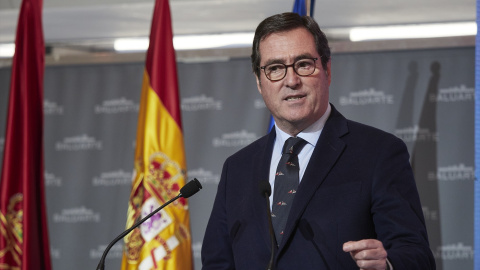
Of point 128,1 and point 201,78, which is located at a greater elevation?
point 128,1

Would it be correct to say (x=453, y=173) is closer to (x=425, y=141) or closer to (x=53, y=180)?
(x=425, y=141)

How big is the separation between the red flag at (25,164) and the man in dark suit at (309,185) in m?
2.11

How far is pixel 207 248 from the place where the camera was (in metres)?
2.12

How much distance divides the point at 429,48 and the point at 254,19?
4.33 feet

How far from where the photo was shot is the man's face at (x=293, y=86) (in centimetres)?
199

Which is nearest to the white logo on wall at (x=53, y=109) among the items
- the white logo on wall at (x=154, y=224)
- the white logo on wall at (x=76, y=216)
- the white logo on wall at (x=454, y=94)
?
the white logo on wall at (x=76, y=216)

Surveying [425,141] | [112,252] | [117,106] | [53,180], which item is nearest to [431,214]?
[425,141]

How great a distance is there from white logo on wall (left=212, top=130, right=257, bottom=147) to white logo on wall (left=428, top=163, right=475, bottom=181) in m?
1.33

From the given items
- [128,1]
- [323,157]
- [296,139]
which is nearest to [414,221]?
[323,157]

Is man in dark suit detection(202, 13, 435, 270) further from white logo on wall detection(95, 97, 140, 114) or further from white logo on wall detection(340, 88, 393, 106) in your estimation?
white logo on wall detection(95, 97, 140, 114)

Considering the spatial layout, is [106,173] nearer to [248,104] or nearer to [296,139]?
[248,104]

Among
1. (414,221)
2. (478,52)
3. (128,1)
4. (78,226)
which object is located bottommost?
(78,226)

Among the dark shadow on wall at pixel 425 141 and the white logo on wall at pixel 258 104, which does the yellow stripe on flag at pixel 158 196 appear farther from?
the dark shadow on wall at pixel 425 141

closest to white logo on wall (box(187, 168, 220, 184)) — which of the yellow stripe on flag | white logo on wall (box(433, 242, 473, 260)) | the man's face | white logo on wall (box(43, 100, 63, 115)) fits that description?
the yellow stripe on flag
